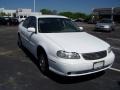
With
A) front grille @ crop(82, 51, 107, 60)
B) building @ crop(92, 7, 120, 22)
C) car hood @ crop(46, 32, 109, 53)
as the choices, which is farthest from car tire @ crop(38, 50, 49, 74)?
building @ crop(92, 7, 120, 22)

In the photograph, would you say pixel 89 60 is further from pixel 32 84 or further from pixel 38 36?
pixel 38 36

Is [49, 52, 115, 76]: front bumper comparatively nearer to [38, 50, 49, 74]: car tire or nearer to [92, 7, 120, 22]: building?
[38, 50, 49, 74]: car tire

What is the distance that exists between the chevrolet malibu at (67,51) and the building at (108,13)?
5619cm

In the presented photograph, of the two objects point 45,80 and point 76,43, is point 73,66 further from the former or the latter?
point 45,80

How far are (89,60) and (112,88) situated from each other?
875mm

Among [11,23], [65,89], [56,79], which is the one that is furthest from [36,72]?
[11,23]

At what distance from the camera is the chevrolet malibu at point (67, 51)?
4504 mm

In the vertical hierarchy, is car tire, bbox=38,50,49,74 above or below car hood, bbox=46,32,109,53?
below

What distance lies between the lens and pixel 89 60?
15.0 feet

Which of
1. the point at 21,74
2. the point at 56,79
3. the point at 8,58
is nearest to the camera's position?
the point at 56,79

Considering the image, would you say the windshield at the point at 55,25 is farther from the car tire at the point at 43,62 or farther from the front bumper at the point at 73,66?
the front bumper at the point at 73,66

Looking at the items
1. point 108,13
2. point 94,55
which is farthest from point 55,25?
point 108,13

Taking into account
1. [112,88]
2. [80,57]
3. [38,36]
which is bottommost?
[112,88]

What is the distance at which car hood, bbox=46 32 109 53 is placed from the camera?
184 inches
